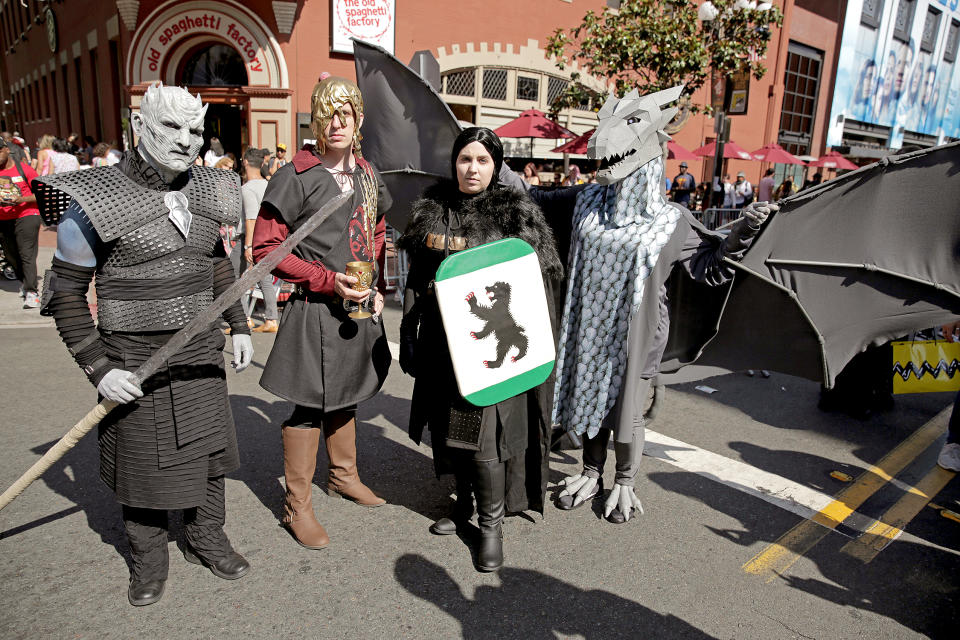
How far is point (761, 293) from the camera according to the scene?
3084 mm

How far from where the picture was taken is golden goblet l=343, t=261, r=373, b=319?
258cm

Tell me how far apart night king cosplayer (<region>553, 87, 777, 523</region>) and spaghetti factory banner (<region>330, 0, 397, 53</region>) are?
11.0 meters

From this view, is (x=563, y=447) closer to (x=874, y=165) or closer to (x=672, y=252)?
(x=672, y=252)

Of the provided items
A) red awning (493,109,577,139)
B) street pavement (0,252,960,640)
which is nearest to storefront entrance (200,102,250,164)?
red awning (493,109,577,139)

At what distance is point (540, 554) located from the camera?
2.89m

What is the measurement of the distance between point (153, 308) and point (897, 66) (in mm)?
28319

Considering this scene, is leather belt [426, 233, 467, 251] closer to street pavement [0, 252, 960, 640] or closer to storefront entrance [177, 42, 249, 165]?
street pavement [0, 252, 960, 640]

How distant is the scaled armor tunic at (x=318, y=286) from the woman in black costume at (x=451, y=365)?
23 cm

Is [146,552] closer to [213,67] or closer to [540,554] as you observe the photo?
[540,554]

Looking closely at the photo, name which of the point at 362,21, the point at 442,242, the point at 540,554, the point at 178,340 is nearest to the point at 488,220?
the point at 442,242

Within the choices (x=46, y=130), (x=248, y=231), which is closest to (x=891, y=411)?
(x=248, y=231)

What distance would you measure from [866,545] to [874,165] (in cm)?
186

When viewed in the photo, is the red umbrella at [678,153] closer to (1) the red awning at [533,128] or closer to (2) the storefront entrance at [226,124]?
(1) the red awning at [533,128]

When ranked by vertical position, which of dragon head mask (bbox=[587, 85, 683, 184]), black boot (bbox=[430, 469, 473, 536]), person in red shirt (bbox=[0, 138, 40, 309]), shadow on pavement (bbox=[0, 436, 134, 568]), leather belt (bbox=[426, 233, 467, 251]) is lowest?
shadow on pavement (bbox=[0, 436, 134, 568])
